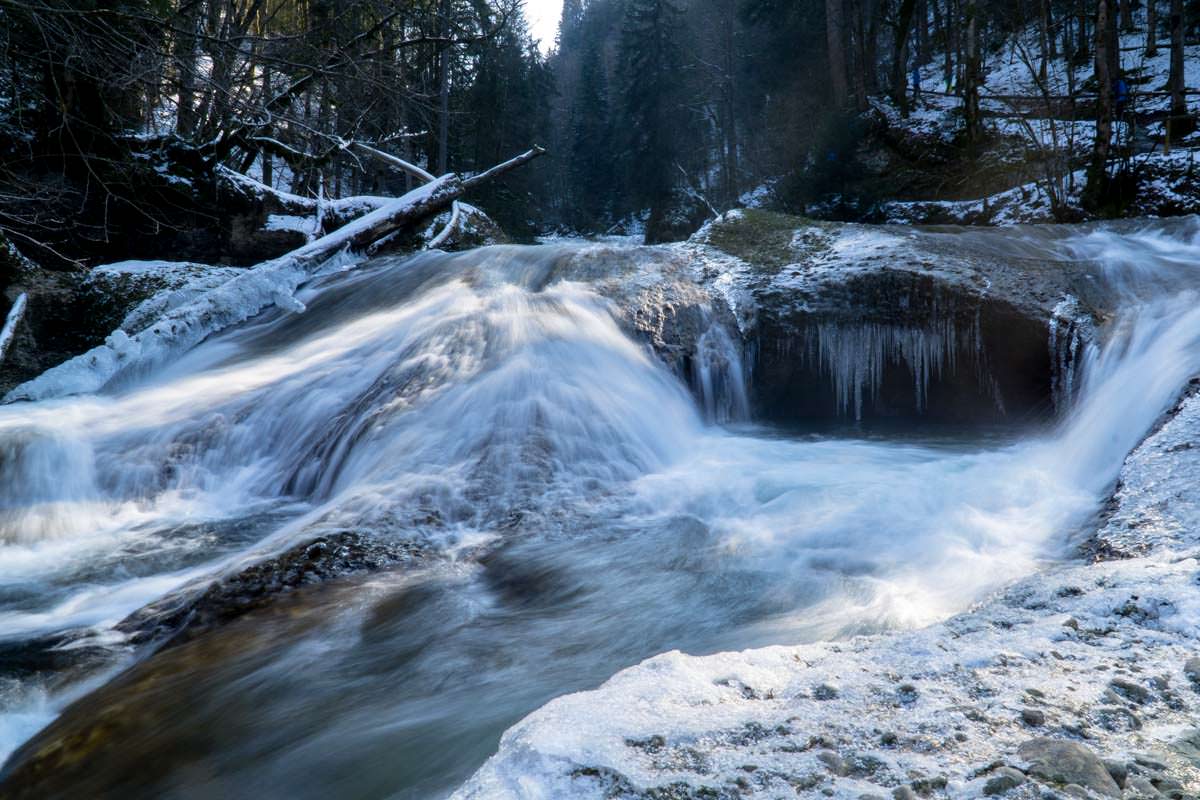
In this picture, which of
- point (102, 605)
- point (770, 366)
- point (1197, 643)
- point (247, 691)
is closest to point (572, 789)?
point (1197, 643)

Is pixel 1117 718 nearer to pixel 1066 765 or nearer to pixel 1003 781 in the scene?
pixel 1066 765

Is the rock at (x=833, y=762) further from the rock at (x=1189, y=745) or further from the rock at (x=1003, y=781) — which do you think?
the rock at (x=1189, y=745)

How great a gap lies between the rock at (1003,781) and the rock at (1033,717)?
0.22m

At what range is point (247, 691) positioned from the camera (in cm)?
291

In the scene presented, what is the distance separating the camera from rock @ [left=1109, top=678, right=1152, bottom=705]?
66.9 inches

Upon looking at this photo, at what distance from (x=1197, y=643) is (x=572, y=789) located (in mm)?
1644

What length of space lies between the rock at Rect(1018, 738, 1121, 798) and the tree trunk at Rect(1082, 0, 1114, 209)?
14.3m

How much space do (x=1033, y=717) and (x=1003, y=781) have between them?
0.29 m

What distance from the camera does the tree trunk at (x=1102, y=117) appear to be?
40.9 feet

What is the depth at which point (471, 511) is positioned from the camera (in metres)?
4.43

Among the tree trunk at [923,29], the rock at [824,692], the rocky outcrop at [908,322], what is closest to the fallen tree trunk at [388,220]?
the rocky outcrop at [908,322]

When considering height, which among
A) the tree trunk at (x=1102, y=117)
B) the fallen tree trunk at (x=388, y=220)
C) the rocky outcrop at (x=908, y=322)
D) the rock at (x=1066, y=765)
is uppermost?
the tree trunk at (x=1102, y=117)

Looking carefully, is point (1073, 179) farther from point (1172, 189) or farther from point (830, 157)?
point (830, 157)

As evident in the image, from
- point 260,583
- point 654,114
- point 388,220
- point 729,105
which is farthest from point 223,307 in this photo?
point 729,105
